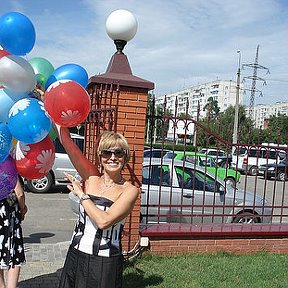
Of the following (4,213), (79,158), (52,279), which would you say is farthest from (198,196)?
(79,158)

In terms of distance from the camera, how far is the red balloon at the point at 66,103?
2.91 metres

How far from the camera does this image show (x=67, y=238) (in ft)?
22.6

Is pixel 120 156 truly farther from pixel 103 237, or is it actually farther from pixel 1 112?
pixel 1 112

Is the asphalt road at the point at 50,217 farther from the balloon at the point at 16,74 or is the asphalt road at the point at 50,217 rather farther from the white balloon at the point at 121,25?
the balloon at the point at 16,74

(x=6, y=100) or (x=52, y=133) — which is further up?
(x=6, y=100)

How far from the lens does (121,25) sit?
4852 millimetres

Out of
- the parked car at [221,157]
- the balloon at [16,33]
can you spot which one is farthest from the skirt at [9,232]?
the parked car at [221,157]

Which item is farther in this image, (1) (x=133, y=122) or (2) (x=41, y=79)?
(1) (x=133, y=122)

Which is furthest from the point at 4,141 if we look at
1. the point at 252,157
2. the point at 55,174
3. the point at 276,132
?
the point at 252,157

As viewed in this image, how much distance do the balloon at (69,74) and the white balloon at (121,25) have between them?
1503 millimetres

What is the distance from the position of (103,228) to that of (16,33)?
5.10 feet

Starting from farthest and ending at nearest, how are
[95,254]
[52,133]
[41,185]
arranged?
[41,185], [52,133], [95,254]

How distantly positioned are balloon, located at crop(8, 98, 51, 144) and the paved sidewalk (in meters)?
2.07

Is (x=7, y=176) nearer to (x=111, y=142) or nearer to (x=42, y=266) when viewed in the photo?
(x=111, y=142)
